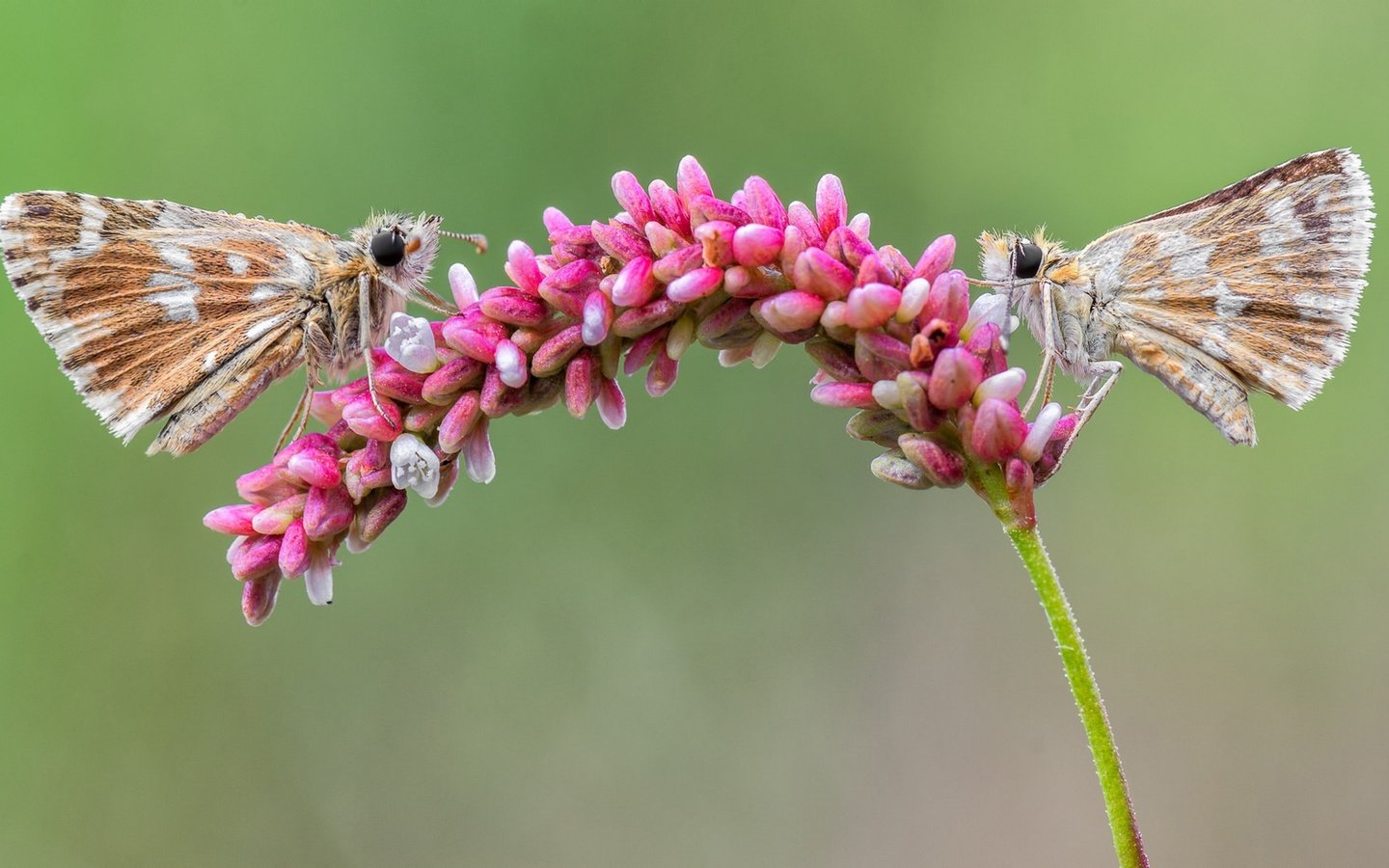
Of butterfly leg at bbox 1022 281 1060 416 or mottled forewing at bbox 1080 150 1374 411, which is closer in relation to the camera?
mottled forewing at bbox 1080 150 1374 411

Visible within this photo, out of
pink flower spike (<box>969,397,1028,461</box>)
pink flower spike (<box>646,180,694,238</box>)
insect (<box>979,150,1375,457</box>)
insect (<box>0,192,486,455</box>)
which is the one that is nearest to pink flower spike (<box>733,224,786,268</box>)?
pink flower spike (<box>646,180,694,238</box>)

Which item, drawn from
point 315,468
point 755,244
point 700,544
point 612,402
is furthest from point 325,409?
point 700,544

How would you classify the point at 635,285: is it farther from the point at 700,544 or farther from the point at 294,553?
the point at 700,544

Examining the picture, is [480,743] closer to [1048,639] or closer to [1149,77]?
[1048,639]

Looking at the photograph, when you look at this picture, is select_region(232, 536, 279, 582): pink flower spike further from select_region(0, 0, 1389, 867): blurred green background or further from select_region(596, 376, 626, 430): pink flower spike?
select_region(0, 0, 1389, 867): blurred green background

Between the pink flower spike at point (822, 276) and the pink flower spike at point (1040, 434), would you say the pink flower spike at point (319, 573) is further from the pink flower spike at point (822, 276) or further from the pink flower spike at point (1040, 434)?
the pink flower spike at point (1040, 434)

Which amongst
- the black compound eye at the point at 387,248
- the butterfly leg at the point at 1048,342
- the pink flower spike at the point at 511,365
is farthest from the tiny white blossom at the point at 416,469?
the butterfly leg at the point at 1048,342
